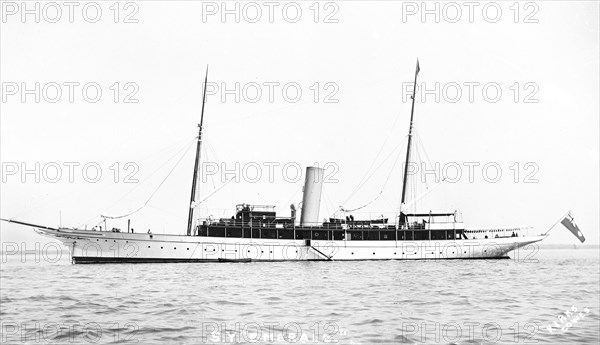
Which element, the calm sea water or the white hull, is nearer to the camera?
the calm sea water

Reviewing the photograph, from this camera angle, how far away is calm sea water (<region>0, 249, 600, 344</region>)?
14.4 metres

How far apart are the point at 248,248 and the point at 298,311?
107 feet

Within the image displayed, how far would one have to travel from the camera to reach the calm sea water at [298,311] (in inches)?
568

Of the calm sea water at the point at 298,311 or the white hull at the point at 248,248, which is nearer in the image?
the calm sea water at the point at 298,311

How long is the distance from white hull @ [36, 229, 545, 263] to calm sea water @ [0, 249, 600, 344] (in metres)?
17.5

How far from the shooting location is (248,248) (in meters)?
50.8

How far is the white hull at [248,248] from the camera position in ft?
155

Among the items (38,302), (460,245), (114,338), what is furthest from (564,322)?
(460,245)

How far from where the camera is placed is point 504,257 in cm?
6122

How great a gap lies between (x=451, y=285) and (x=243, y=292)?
9803 mm

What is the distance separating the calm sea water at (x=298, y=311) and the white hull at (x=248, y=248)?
17491mm

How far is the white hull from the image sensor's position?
155ft

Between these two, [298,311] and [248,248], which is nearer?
[298,311]

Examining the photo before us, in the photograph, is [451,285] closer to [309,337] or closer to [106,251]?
[309,337]
